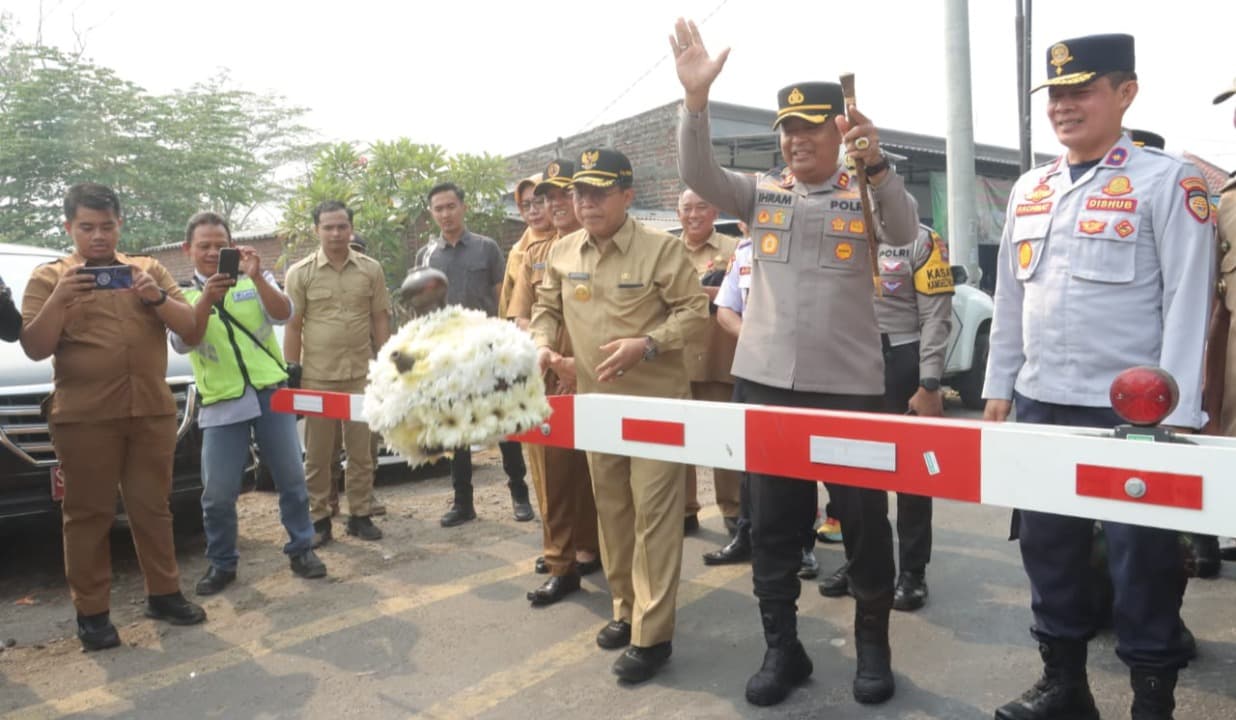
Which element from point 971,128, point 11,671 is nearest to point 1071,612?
point 11,671

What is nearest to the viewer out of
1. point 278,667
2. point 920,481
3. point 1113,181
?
point 920,481

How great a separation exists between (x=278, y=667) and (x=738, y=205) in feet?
8.46

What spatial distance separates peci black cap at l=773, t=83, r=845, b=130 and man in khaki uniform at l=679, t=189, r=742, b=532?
2.07 metres

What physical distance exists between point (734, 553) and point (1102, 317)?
2.62 metres

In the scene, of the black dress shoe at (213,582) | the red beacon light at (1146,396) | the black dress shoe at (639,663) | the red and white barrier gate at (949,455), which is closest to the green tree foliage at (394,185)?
the black dress shoe at (213,582)

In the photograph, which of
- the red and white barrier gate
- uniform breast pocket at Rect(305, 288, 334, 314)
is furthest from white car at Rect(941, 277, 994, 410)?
the red and white barrier gate

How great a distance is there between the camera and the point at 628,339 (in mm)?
3533

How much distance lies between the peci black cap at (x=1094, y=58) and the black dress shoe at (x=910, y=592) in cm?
229

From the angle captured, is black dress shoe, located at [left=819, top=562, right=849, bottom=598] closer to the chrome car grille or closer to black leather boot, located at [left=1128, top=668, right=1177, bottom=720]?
black leather boot, located at [left=1128, top=668, right=1177, bottom=720]

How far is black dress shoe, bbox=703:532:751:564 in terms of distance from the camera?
4.98 metres

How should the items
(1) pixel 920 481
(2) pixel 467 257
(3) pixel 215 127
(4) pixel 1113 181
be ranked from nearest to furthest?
(1) pixel 920 481, (4) pixel 1113 181, (2) pixel 467 257, (3) pixel 215 127

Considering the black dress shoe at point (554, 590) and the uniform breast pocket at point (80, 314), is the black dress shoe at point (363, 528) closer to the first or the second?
the black dress shoe at point (554, 590)

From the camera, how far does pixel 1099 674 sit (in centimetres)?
342

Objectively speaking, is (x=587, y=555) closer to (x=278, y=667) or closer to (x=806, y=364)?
(x=278, y=667)
